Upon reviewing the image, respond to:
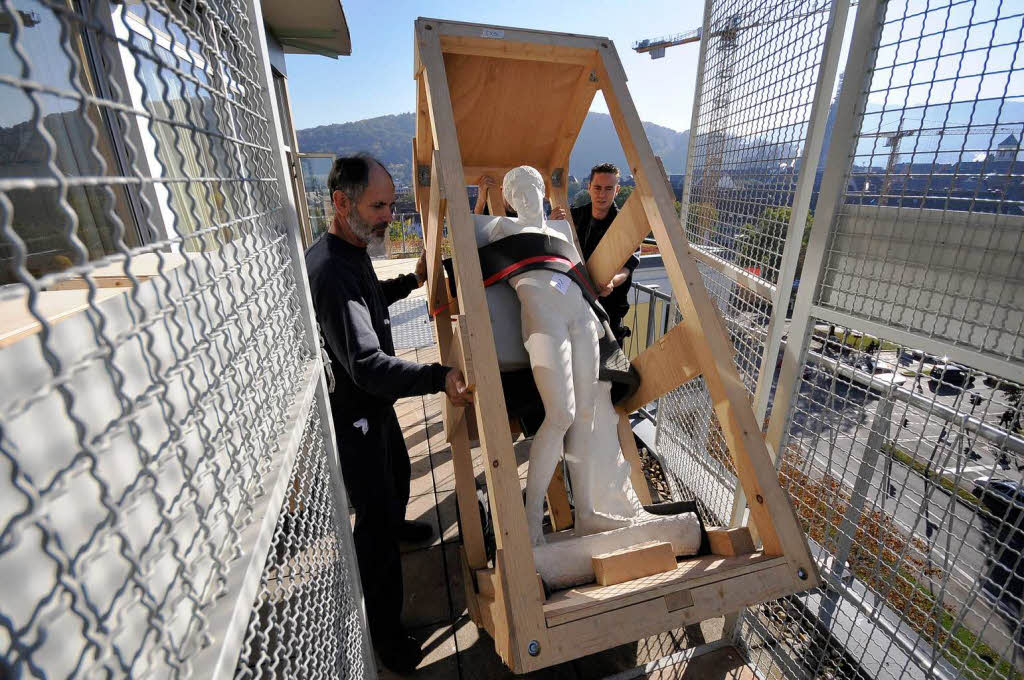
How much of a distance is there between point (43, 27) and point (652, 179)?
2.98 metres

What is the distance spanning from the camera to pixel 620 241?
2.36m

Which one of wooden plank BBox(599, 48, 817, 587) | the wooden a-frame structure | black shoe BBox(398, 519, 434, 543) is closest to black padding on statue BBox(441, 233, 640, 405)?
the wooden a-frame structure

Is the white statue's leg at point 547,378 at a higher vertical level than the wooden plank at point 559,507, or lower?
higher

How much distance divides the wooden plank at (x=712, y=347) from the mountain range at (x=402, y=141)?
11330cm

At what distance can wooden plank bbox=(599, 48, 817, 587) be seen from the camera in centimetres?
156

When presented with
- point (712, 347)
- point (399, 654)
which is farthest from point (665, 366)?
point (399, 654)

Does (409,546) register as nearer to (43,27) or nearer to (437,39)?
(437,39)

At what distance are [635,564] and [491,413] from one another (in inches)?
27.8

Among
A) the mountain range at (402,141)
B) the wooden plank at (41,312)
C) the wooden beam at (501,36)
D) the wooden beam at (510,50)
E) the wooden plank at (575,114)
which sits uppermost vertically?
the mountain range at (402,141)

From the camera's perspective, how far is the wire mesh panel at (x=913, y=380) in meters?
1.30

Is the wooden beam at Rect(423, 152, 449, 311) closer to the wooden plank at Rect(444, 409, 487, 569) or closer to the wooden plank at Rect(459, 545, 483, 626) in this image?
the wooden plank at Rect(444, 409, 487, 569)

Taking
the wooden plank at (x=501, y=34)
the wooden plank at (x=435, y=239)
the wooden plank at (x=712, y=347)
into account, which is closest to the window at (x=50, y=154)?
the wooden plank at (x=435, y=239)

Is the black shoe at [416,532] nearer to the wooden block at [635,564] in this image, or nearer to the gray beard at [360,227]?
the wooden block at [635,564]

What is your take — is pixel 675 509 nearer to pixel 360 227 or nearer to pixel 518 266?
pixel 518 266
